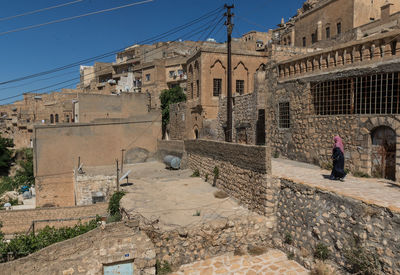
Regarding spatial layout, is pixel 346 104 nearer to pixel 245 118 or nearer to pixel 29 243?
pixel 245 118

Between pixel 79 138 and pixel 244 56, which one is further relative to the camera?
pixel 244 56

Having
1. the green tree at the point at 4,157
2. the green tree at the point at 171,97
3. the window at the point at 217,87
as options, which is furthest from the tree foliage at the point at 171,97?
the green tree at the point at 4,157

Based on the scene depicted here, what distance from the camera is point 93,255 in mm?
7910

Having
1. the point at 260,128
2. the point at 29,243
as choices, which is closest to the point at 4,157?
the point at 29,243

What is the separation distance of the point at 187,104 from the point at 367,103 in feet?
51.1

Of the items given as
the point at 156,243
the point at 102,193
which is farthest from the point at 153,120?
the point at 156,243

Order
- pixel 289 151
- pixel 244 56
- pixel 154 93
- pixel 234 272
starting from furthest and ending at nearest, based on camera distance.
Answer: pixel 154 93 < pixel 244 56 < pixel 289 151 < pixel 234 272

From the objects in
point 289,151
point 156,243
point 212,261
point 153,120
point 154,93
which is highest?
point 154,93

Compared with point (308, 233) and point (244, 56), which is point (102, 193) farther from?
point (244, 56)

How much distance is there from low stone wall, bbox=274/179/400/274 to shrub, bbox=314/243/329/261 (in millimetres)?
87

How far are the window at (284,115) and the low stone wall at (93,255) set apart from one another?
7.69m

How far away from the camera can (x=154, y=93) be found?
124 ft

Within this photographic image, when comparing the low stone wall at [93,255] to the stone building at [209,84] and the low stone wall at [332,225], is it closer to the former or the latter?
the low stone wall at [332,225]

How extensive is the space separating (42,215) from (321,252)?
1287 centimetres
